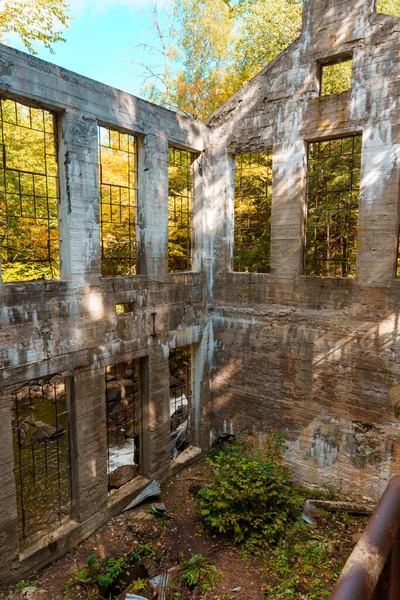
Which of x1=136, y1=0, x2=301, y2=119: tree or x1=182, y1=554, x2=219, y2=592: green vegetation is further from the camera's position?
x1=136, y1=0, x2=301, y2=119: tree

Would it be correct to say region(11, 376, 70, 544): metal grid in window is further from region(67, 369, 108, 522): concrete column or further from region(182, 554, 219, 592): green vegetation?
region(182, 554, 219, 592): green vegetation

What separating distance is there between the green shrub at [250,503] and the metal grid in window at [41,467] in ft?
8.42

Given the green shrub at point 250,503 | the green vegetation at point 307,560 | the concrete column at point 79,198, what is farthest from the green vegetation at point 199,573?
the concrete column at point 79,198

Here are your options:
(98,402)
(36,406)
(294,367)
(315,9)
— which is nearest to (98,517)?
(98,402)

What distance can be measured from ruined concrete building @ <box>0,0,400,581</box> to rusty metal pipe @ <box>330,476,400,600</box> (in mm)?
5510

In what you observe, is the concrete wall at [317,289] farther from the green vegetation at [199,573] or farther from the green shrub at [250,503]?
the green vegetation at [199,573]

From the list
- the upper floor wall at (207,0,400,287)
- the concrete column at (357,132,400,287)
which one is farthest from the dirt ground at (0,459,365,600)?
the upper floor wall at (207,0,400,287)

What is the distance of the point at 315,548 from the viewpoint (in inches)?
255

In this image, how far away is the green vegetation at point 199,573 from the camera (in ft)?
19.9

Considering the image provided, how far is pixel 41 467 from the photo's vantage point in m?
9.62

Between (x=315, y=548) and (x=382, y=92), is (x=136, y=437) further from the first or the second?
(x=382, y=92)

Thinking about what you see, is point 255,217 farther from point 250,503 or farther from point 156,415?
point 250,503

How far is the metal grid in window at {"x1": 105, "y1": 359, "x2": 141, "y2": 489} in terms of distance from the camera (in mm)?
8273

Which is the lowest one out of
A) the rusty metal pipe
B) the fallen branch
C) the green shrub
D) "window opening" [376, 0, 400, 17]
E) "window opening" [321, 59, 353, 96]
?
the fallen branch
